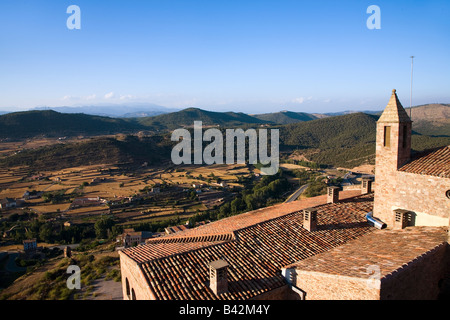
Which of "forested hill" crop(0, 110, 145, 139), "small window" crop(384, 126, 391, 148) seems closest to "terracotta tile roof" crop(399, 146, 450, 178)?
"small window" crop(384, 126, 391, 148)

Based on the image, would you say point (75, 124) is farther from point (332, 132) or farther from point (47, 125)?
point (332, 132)

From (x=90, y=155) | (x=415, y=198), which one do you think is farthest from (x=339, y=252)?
(x=90, y=155)

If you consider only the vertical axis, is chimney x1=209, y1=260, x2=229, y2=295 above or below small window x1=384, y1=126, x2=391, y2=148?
below

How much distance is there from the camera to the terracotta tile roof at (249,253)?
7.07 meters

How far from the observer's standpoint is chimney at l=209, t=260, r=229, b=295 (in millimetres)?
6804

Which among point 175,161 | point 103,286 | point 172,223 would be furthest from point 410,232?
point 175,161

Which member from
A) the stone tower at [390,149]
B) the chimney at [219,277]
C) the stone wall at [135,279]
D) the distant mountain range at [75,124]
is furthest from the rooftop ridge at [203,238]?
the distant mountain range at [75,124]

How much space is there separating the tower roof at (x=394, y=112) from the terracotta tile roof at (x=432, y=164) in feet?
4.31

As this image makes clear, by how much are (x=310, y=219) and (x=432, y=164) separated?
406 cm

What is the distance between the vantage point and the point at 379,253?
7.76m

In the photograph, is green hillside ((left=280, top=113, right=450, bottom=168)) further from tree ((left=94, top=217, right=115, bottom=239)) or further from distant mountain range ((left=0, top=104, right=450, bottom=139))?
tree ((left=94, top=217, right=115, bottom=239))

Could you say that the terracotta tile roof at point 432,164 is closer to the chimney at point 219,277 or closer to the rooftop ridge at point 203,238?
the rooftop ridge at point 203,238

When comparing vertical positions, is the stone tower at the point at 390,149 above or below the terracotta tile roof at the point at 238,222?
above

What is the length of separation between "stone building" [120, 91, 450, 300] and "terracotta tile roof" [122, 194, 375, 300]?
0.09 ft
